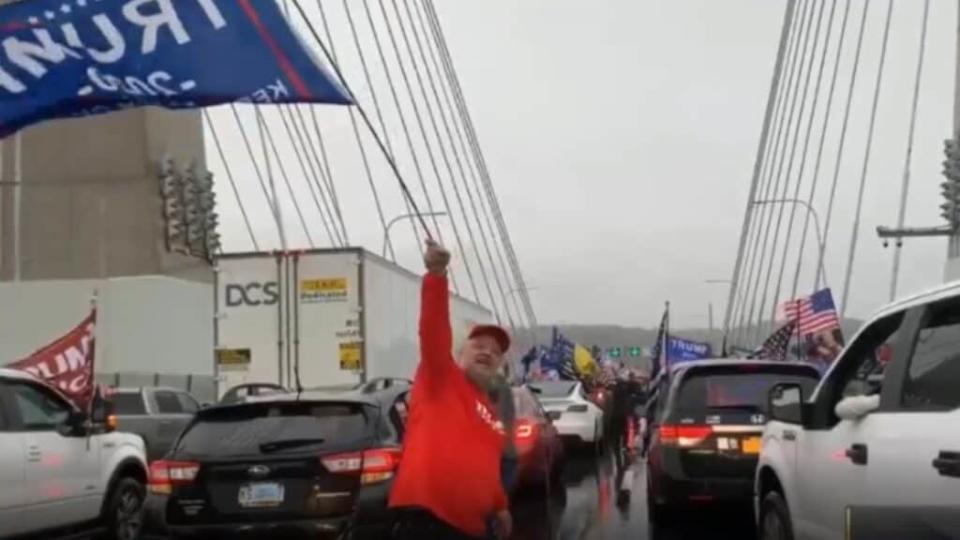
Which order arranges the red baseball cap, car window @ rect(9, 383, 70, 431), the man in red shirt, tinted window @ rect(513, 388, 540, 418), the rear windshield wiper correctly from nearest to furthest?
the man in red shirt, the red baseball cap, the rear windshield wiper, car window @ rect(9, 383, 70, 431), tinted window @ rect(513, 388, 540, 418)

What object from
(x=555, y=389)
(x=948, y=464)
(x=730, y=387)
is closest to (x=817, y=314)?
(x=555, y=389)

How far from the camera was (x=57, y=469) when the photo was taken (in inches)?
393

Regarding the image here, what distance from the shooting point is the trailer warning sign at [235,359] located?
16969mm

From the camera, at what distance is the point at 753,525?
11.6 meters

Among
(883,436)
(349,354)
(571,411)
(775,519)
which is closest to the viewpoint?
(883,436)

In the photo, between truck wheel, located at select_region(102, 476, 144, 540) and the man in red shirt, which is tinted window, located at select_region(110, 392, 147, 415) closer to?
truck wheel, located at select_region(102, 476, 144, 540)

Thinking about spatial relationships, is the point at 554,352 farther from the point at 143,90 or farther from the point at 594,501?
the point at 143,90

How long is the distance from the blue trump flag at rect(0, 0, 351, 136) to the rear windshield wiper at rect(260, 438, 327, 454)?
2.13m

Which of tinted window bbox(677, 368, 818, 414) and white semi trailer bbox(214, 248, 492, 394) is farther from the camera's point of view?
white semi trailer bbox(214, 248, 492, 394)

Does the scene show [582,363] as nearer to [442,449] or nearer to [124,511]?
[124,511]

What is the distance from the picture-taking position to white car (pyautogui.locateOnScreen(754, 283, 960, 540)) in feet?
15.7

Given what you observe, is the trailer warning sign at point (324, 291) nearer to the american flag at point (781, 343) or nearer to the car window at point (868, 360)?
the car window at point (868, 360)

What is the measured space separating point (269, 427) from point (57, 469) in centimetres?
271

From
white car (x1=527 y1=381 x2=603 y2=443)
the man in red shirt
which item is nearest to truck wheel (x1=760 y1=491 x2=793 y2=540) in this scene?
the man in red shirt
